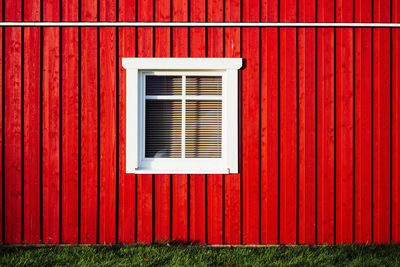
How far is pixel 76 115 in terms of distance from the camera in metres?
4.84

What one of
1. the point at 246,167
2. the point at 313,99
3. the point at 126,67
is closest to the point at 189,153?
the point at 246,167

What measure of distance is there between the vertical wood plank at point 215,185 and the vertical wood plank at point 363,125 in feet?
6.06

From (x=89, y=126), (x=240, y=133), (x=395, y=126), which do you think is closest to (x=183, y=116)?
(x=240, y=133)

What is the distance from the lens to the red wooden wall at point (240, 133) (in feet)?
15.8

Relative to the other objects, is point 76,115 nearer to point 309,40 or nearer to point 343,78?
point 309,40

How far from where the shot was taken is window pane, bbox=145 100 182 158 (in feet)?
16.3

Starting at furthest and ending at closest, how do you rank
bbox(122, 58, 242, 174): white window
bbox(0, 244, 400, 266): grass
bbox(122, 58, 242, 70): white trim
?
bbox(122, 58, 242, 174): white window → bbox(122, 58, 242, 70): white trim → bbox(0, 244, 400, 266): grass

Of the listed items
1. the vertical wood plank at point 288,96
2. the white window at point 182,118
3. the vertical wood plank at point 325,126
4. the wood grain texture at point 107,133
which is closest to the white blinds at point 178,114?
the white window at point 182,118

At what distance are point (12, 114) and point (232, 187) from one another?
3153mm

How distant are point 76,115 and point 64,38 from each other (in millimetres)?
1064

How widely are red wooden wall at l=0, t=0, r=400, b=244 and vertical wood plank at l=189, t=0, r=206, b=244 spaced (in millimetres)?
14

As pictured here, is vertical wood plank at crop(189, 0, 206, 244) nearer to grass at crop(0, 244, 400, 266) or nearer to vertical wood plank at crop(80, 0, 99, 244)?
grass at crop(0, 244, 400, 266)

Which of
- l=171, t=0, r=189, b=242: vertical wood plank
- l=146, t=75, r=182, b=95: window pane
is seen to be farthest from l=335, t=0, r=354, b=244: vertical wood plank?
l=146, t=75, r=182, b=95: window pane

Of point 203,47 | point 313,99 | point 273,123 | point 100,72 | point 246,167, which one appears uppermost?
point 203,47
